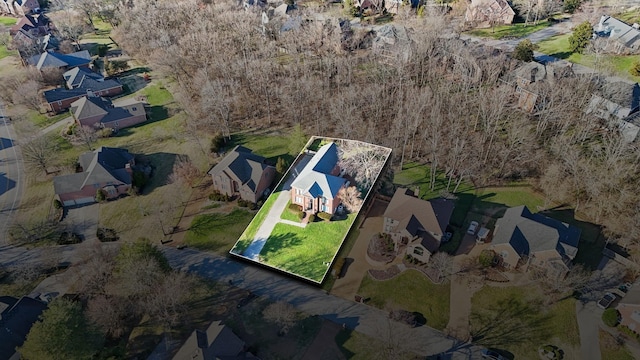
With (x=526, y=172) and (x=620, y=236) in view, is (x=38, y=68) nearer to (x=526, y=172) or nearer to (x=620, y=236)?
(x=526, y=172)

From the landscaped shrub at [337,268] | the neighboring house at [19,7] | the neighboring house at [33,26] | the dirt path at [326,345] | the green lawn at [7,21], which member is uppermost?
the neighboring house at [19,7]

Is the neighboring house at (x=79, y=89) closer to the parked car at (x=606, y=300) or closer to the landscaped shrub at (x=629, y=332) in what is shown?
the parked car at (x=606, y=300)

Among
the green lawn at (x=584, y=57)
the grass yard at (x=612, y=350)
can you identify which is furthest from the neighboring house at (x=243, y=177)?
the green lawn at (x=584, y=57)

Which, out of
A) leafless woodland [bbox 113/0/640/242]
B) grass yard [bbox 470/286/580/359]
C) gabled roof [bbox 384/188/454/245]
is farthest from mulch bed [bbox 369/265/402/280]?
leafless woodland [bbox 113/0/640/242]

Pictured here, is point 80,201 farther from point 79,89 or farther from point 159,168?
point 79,89

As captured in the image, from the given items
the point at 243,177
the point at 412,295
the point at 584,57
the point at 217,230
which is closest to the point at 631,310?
the point at 412,295

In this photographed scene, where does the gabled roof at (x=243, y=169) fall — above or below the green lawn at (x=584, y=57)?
below

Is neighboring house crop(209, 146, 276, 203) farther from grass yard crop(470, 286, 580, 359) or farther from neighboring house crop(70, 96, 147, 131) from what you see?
grass yard crop(470, 286, 580, 359)
